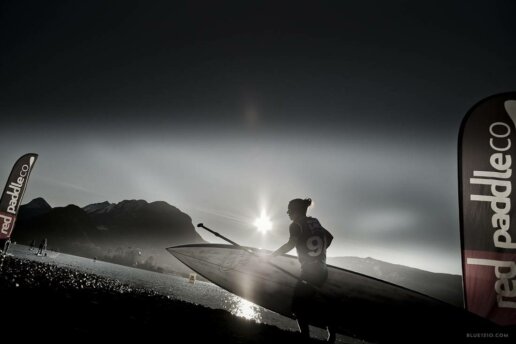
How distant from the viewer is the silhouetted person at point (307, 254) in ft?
17.4

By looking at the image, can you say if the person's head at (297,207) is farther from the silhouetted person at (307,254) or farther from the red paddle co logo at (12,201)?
the red paddle co logo at (12,201)

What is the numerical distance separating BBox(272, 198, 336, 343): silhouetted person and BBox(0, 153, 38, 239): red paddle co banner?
83.6 ft

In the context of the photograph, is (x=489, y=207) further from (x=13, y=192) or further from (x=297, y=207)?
(x=13, y=192)

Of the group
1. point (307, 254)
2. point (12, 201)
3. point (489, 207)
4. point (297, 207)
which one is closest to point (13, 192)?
point (12, 201)

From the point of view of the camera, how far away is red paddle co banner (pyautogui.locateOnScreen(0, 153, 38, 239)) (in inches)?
792

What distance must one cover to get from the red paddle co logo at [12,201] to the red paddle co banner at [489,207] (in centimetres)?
2922

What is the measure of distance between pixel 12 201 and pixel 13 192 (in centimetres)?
75

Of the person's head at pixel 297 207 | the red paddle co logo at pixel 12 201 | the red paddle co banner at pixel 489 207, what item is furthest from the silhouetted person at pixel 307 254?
the red paddle co logo at pixel 12 201

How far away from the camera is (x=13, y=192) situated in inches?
815

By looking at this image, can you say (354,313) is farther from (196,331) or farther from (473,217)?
(473,217)

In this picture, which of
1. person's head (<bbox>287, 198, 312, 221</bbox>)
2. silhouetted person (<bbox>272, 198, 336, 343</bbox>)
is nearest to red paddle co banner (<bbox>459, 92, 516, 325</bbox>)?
silhouetted person (<bbox>272, 198, 336, 343</bbox>)

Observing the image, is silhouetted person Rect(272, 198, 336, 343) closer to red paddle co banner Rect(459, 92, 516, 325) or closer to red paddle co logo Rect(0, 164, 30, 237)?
red paddle co banner Rect(459, 92, 516, 325)

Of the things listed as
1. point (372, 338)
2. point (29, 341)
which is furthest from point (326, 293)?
point (29, 341)

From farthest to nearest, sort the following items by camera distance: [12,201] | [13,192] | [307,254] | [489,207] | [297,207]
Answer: [13,192]
[12,201]
[489,207]
[297,207]
[307,254]
